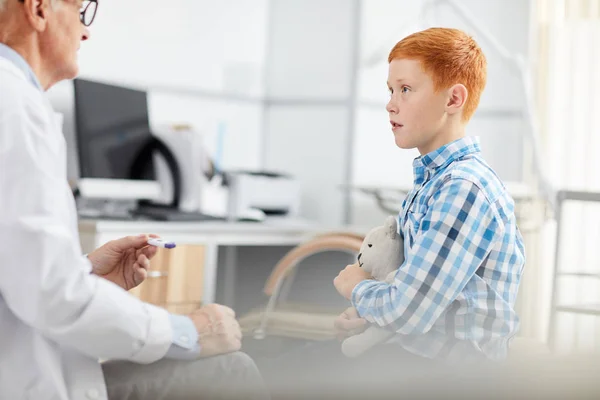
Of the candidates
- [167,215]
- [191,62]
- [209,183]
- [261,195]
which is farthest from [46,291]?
[191,62]

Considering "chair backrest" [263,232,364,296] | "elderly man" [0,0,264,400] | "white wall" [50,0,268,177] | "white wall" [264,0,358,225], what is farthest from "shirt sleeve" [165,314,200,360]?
"white wall" [264,0,358,225]

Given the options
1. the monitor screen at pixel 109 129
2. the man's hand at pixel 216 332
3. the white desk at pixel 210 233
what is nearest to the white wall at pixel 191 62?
the monitor screen at pixel 109 129

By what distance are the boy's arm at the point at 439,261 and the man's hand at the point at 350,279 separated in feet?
0.21

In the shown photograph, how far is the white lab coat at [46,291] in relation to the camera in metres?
0.86

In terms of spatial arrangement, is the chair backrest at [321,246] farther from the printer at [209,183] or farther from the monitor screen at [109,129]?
the monitor screen at [109,129]

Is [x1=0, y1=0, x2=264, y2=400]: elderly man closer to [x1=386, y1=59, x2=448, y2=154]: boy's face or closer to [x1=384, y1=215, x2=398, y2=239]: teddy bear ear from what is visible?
[x1=384, y1=215, x2=398, y2=239]: teddy bear ear

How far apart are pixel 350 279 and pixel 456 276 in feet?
0.55

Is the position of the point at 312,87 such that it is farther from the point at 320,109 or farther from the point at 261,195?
the point at 261,195

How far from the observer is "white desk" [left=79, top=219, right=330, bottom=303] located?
2758 mm

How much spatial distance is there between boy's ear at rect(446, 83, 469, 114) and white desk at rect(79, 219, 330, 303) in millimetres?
1692

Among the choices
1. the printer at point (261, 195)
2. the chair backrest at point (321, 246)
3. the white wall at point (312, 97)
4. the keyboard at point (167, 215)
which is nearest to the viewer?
the chair backrest at point (321, 246)

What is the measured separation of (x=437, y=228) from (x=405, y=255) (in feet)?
0.27

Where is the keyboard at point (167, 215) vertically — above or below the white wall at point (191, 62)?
below

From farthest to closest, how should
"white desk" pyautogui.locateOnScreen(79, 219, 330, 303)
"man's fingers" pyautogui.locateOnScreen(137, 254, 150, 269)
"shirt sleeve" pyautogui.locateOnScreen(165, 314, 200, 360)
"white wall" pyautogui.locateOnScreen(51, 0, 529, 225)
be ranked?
"white wall" pyautogui.locateOnScreen(51, 0, 529, 225), "white desk" pyautogui.locateOnScreen(79, 219, 330, 303), "man's fingers" pyautogui.locateOnScreen(137, 254, 150, 269), "shirt sleeve" pyautogui.locateOnScreen(165, 314, 200, 360)
